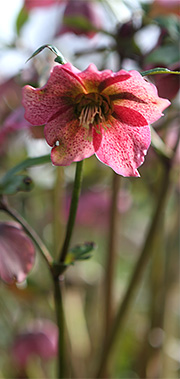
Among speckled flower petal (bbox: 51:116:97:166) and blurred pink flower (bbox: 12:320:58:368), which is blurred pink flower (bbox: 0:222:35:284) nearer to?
speckled flower petal (bbox: 51:116:97:166)

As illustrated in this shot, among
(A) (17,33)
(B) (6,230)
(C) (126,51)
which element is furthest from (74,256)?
(A) (17,33)

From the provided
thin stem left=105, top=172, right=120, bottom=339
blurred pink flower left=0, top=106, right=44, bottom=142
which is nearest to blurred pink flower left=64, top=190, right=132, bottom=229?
thin stem left=105, top=172, right=120, bottom=339

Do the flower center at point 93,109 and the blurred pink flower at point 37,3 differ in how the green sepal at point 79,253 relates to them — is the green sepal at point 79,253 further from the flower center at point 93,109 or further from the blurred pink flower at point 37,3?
the blurred pink flower at point 37,3

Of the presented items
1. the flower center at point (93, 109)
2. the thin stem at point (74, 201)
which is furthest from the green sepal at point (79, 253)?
the flower center at point (93, 109)

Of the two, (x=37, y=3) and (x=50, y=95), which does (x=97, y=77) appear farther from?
(x=37, y=3)

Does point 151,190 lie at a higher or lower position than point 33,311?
higher

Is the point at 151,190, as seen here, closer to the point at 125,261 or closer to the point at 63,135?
the point at 63,135
